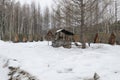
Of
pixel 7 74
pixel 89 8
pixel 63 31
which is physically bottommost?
pixel 7 74

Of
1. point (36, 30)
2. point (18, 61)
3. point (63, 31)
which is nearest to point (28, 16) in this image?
point (36, 30)

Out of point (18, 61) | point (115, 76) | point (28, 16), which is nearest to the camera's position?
point (115, 76)

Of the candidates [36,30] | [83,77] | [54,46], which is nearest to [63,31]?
[54,46]

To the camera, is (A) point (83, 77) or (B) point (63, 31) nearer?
(A) point (83, 77)

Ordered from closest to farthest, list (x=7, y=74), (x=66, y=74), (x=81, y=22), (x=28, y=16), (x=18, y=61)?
(x=66, y=74)
(x=7, y=74)
(x=18, y=61)
(x=81, y=22)
(x=28, y=16)

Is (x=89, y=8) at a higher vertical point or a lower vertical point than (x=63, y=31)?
higher

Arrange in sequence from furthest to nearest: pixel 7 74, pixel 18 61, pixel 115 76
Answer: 1. pixel 18 61
2. pixel 7 74
3. pixel 115 76

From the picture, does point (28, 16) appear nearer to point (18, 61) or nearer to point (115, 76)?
point (18, 61)

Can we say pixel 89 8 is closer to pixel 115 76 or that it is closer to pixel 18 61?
pixel 18 61

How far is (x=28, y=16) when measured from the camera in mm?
66062

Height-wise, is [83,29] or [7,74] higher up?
[83,29]

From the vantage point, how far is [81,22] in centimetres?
2050

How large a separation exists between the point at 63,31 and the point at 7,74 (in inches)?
393

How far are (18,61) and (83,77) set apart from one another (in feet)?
18.8
